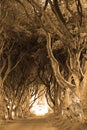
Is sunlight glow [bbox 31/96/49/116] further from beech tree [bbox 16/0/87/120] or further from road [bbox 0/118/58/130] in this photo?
beech tree [bbox 16/0/87/120]

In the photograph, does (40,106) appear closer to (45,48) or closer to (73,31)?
(45,48)

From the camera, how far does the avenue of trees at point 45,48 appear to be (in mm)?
Result: 19984

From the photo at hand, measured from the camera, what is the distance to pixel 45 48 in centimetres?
3212

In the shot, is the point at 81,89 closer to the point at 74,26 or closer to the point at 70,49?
the point at 70,49

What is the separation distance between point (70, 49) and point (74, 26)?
2.28 metres

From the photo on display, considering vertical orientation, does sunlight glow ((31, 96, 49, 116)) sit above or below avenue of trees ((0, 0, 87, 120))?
below

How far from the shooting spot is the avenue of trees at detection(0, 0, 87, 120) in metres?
20.0

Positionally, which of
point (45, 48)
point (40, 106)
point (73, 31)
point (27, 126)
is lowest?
point (27, 126)

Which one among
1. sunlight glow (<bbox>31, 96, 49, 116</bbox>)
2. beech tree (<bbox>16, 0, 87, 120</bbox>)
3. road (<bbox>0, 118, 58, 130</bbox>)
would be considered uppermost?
beech tree (<bbox>16, 0, 87, 120</bbox>)


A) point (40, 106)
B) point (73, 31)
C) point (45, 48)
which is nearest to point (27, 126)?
point (73, 31)

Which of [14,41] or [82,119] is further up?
[14,41]

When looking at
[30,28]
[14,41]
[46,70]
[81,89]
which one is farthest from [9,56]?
[81,89]

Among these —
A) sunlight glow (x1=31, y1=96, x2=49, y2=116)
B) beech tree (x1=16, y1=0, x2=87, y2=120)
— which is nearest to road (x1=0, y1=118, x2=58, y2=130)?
beech tree (x1=16, y1=0, x2=87, y2=120)

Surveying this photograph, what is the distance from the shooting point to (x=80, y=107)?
20484mm
